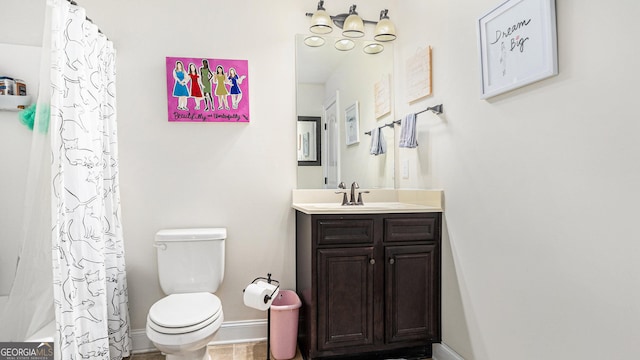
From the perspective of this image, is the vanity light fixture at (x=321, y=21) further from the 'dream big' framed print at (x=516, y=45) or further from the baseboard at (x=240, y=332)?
the baseboard at (x=240, y=332)

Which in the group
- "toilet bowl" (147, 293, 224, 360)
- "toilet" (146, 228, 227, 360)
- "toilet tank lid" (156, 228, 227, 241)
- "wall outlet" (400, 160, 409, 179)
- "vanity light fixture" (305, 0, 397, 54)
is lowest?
"toilet bowl" (147, 293, 224, 360)

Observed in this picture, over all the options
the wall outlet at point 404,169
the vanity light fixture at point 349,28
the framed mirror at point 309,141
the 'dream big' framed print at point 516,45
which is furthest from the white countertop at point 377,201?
the vanity light fixture at point 349,28

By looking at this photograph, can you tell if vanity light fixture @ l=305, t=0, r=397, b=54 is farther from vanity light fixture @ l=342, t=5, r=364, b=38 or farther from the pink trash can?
the pink trash can

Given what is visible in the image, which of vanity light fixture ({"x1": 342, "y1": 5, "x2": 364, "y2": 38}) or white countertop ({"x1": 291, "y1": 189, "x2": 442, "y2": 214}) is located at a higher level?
vanity light fixture ({"x1": 342, "y1": 5, "x2": 364, "y2": 38})

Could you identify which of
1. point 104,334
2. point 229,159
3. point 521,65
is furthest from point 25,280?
point 521,65

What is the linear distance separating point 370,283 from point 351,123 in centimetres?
121

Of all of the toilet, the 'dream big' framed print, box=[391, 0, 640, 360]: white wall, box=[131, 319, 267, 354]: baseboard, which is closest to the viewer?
box=[391, 0, 640, 360]: white wall

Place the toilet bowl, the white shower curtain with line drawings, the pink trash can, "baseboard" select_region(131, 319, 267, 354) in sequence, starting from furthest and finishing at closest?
1. "baseboard" select_region(131, 319, 267, 354)
2. the pink trash can
3. the toilet bowl
4. the white shower curtain with line drawings

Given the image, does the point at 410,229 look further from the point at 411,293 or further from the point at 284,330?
the point at 284,330

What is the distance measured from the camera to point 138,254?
2398 millimetres

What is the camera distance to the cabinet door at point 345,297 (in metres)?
2.02

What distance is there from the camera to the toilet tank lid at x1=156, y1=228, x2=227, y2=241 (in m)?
2.23

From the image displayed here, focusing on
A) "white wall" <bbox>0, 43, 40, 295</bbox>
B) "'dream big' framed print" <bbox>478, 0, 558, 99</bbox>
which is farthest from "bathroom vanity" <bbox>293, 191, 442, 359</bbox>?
"white wall" <bbox>0, 43, 40, 295</bbox>

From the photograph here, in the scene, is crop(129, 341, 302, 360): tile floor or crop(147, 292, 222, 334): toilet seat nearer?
crop(147, 292, 222, 334): toilet seat
